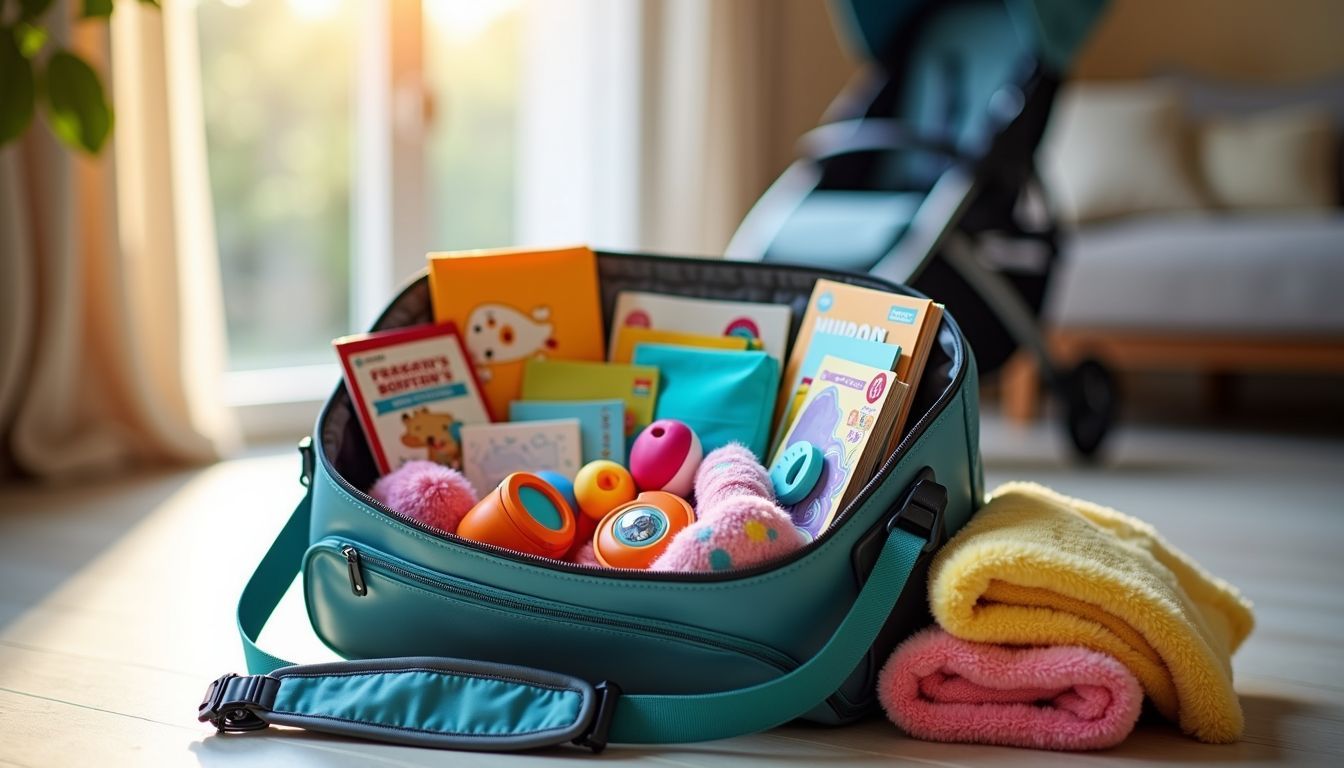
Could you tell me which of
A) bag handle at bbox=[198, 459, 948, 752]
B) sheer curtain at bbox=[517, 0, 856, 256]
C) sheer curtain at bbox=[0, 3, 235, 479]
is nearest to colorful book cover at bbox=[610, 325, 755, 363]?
bag handle at bbox=[198, 459, 948, 752]

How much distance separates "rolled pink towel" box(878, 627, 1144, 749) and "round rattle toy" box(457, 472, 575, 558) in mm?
281

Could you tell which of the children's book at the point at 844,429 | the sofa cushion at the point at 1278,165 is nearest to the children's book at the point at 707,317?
the children's book at the point at 844,429

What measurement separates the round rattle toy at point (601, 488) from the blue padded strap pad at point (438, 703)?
201mm

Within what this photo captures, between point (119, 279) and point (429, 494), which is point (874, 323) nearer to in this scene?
point (429, 494)

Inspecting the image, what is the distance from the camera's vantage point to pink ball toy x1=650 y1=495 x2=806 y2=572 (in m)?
0.95

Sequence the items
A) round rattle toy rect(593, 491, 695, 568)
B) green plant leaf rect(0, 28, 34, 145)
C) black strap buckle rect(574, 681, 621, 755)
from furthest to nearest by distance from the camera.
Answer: green plant leaf rect(0, 28, 34, 145) → round rattle toy rect(593, 491, 695, 568) → black strap buckle rect(574, 681, 621, 755)

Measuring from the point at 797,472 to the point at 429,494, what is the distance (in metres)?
0.31

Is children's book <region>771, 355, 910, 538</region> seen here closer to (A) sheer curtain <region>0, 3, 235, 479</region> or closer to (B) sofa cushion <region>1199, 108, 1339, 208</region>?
(A) sheer curtain <region>0, 3, 235, 479</region>

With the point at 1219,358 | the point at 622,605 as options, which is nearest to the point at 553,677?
the point at 622,605

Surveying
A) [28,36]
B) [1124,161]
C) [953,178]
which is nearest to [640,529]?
[28,36]

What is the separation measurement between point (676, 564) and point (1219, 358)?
2.28 metres

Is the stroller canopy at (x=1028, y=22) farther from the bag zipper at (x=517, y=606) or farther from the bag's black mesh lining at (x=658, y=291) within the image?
the bag zipper at (x=517, y=606)

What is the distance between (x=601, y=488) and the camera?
112 centimetres

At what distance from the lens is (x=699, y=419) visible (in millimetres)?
1211
